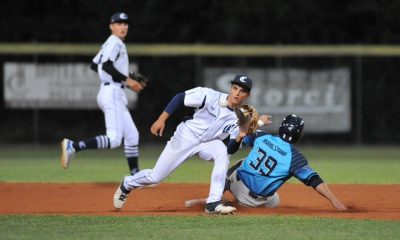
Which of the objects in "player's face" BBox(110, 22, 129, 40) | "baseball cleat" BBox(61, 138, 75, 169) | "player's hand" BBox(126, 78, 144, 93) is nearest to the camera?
"baseball cleat" BBox(61, 138, 75, 169)

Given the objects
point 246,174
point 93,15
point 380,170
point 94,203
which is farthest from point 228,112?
point 93,15

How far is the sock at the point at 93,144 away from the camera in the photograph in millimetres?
10020

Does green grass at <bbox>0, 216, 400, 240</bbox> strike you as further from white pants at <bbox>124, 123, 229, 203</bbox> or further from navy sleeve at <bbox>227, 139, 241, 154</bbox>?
navy sleeve at <bbox>227, 139, 241, 154</bbox>

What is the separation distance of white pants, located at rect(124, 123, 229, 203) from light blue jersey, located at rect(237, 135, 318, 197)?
35 centimetres

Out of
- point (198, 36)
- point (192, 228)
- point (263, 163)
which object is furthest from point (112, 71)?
point (198, 36)

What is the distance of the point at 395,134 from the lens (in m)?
19.7

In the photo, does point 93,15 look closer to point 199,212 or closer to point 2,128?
point 2,128

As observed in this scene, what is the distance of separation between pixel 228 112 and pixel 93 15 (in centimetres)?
1345

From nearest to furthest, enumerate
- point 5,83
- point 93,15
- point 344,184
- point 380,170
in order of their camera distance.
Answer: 1. point 344,184
2. point 380,170
3. point 5,83
4. point 93,15

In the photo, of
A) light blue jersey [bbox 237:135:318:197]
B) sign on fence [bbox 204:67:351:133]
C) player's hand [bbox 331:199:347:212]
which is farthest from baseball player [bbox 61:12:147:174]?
sign on fence [bbox 204:67:351:133]

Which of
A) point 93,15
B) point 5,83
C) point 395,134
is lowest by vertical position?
point 395,134

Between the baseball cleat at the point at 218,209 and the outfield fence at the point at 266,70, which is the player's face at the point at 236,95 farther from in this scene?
the outfield fence at the point at 266,70

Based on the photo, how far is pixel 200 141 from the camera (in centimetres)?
817

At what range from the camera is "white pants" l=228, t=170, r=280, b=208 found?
852cm
